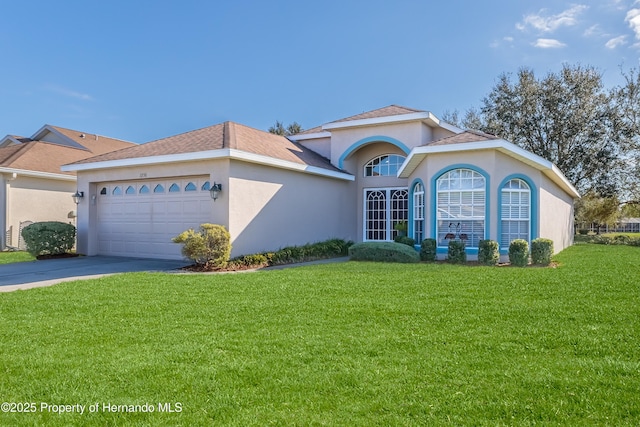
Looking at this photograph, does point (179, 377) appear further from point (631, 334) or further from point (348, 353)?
point (631, 334)

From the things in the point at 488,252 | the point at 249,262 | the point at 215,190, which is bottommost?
the point at 249,262

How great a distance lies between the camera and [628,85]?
26.2 meters

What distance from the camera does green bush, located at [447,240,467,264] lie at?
40.4ft

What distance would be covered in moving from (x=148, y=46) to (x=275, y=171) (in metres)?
8.86

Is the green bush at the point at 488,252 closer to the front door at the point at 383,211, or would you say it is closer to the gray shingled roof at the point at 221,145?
the front door at the point at 383,211

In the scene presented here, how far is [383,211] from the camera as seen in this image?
18.7m

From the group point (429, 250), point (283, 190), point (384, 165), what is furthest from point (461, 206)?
point (283, 190)

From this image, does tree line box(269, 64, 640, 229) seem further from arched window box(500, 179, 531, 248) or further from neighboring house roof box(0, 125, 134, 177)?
neighboring house roof box(0, 125, 134, 177)

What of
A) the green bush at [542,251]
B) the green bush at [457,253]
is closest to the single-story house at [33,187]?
the green bush at [457,253]

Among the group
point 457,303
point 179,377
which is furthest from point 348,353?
point 457,303

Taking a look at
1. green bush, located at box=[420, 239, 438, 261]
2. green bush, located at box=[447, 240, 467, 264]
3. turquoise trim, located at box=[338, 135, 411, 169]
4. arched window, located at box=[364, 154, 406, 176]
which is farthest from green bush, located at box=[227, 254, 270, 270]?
arched window, located at box=[364, 154, 406, 176]

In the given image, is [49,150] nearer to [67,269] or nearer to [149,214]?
[149,214]

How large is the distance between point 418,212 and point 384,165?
12.6ft

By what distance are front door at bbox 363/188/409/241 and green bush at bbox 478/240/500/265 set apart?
19.4 feet
